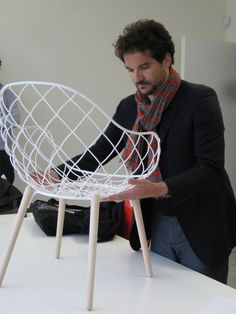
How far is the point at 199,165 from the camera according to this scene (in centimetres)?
122

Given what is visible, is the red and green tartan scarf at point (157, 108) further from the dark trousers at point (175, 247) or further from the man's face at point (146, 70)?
the dark trousers at point (175, 247)

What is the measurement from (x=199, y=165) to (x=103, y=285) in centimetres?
43

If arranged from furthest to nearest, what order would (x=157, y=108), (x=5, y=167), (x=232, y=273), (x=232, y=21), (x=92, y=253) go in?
(x=232, y=21), (x=5, y=167), (x=232, y=273), (x=157, y=108), (x=92, y=253)

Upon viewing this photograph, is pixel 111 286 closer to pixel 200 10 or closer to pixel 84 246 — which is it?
pixel 84 246

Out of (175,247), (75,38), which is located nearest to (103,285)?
(175,247)

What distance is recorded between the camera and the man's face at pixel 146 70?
1.25 m

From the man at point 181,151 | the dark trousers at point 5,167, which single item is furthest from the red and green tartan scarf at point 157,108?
the dark trousers at point 5,167

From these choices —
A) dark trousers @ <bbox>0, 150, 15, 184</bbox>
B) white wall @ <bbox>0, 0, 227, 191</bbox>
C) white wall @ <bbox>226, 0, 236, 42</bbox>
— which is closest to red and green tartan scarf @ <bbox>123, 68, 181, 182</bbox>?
dark trousers @ <bbox>0, 150, 15, 184</bbox>

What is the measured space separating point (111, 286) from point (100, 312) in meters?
0.15

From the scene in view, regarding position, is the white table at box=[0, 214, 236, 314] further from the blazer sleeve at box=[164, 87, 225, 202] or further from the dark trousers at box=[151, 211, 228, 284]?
the blazer sleeve at box=[164, 87, 225, 202]

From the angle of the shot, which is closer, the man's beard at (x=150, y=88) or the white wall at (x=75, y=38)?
the man's beard at (x=150, y=88)

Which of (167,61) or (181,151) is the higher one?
(167,61)

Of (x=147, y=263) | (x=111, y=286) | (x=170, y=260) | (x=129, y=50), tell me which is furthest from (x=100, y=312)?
(x=129, y=50)

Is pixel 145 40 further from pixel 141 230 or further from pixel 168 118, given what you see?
pixel 141 230
